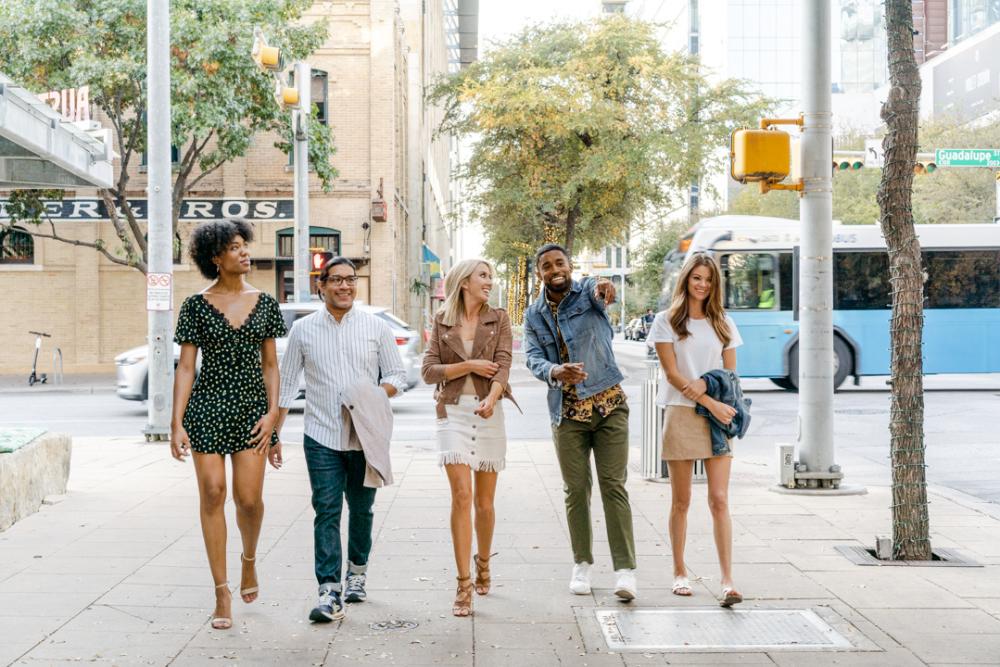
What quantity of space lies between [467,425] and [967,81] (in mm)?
97048

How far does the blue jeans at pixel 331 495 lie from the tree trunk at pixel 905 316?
10.7 ft

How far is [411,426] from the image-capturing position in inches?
615

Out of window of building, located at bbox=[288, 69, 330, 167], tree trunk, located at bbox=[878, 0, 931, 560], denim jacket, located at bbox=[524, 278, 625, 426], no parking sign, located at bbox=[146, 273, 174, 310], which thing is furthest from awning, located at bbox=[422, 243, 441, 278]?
denim jacket, located at bbox=[524, 278, 625, 426]

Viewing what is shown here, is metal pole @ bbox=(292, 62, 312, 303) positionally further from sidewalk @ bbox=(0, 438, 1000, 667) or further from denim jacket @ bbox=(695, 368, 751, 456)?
denim jacket @ bbox=(695, 368, 751, 456)

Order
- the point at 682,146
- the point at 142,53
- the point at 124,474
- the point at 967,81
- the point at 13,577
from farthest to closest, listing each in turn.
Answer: the point at 967,81, the point at 682,146, the point at 142,53, the point at 124,474, the point at 13,577

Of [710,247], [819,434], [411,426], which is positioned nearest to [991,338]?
[710,247]

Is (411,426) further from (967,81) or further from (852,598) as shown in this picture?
(967,81)

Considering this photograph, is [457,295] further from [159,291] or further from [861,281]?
[861,281]

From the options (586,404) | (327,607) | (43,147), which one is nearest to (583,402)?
(586,404)

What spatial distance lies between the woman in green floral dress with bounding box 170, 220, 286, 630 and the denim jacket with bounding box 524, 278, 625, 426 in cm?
139

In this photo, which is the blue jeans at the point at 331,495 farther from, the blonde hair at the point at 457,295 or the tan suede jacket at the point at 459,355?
the blonde hair at the point at 457,295

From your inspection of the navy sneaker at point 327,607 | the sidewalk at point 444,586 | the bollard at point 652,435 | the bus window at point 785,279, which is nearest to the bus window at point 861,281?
the bus window at point 785,279

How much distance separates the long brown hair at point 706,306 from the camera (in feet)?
19.3

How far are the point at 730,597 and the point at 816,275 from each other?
433 centimetres
